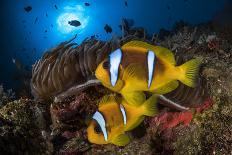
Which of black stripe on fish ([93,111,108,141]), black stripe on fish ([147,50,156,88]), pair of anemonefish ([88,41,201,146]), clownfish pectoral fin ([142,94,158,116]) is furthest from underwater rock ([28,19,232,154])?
black stripe on fish ([147,50,156,88])

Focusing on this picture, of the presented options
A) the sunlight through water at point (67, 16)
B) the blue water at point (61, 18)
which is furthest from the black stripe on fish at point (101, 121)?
the sunlight through water at point (67, 16)

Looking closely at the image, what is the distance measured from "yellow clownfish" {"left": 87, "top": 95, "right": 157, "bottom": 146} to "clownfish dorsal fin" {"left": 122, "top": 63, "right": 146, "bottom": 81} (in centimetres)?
50

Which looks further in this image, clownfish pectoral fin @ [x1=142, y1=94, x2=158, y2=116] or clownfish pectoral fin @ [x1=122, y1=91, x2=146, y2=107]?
clownfish pectoral fin @ [x1=142, y1=94, x2=158, y2=116]

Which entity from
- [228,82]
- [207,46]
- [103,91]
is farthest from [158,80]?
[207,46]

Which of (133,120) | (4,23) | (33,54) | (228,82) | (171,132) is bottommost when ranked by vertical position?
(171,132)

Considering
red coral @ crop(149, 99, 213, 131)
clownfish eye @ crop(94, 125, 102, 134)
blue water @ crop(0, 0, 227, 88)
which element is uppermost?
blue water @ crop(0, 0, 227, 88)

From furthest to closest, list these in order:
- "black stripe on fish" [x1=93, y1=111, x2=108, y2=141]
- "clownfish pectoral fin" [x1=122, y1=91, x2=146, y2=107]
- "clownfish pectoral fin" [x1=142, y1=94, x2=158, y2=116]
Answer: "clownfish pectoral fin" [x1=142, y1=94, x2=158, y2=116]
"black stripe on fish" [x1=93, y1=111, x2=108, y2=141]
"clownfish pectoral fin" [x1=122, y1=91, x2=146, y2=107]

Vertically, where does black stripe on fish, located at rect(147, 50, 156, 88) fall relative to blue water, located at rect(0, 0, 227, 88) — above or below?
below

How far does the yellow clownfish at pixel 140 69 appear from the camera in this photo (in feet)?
7.26

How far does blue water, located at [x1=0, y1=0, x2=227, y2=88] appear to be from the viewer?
87.8 feet

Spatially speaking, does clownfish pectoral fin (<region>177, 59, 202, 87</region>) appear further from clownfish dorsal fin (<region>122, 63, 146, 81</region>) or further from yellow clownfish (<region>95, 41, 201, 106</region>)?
clownfish dorsal fin (<region>122, 63, 146, 81</region>)

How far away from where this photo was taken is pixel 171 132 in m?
3.36

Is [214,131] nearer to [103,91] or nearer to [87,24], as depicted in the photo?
[103,91]

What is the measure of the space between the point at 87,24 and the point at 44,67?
92.5 feet
